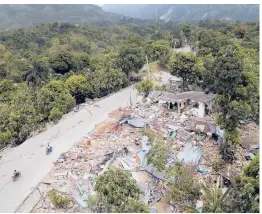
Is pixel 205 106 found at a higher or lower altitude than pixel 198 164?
higher

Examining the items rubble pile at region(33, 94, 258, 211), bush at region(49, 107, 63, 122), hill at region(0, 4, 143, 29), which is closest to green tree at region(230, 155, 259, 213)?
rubble pile at region(33, 94, 258, 211)

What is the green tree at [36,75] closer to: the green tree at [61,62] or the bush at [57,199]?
the green tree at [61,62]

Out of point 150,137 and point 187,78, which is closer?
point 150,137

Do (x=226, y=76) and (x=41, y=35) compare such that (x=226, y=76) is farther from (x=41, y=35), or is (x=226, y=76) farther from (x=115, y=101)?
(x=41, y=35)

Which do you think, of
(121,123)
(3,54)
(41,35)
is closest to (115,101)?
(121,123)

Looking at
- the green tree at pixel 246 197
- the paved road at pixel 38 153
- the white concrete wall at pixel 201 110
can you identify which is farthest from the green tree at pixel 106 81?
the green tree at pixel 246 197

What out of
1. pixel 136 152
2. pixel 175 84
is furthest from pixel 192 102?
pixel 136 152

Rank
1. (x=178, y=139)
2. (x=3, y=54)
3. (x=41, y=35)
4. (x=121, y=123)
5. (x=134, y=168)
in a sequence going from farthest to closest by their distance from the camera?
(x=41, y=35), (x=3, y=54), (x=121, y=123), (x=178, y=139), (x=134, y=168)
